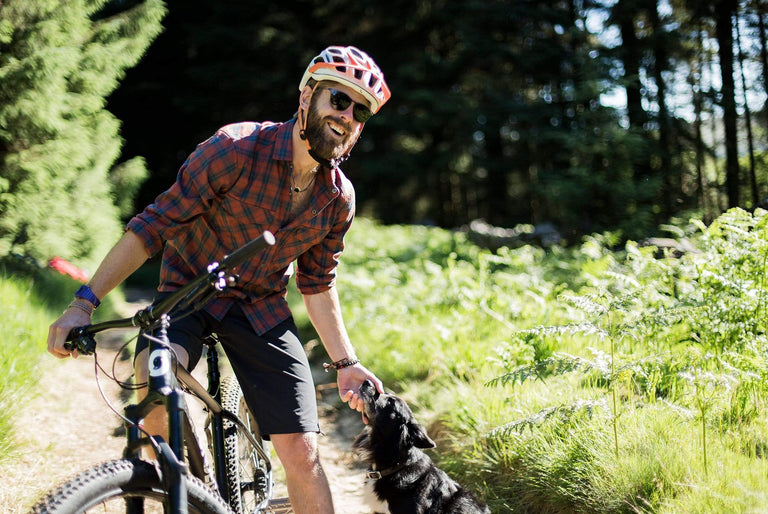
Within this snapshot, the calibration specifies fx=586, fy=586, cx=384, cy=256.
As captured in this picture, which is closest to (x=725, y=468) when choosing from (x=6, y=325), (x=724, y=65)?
(x=6, y=325)

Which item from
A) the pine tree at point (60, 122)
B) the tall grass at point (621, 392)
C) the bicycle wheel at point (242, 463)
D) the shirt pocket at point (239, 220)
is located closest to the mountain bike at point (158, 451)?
the bicycle wheel at point (242, 463)

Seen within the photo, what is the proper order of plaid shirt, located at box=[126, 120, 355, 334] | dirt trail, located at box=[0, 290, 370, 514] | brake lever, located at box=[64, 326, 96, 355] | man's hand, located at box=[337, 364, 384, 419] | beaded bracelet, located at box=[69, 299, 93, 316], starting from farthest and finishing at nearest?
dirt trail, located at box=[0, 290, 370, 514] → man's hand, located at box=[337, 364, 384, 419] → plaid shirt, located at box=[126, 120, 355, 334] → beaded bracelet, located at box=[69, 299, 93, 316] → brake lever, located at box=[64, 326, 96, 355]

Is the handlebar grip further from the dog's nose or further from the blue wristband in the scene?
the dog's nose

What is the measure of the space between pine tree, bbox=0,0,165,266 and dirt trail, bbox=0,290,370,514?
1.65m

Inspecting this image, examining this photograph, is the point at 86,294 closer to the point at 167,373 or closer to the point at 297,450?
the point at 167,373

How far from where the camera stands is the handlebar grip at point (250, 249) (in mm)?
1729

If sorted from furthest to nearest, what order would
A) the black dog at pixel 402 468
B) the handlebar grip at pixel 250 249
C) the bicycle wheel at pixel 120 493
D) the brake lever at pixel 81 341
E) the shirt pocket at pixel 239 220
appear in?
the black dog at pixel 402 468, the shirt pocket at pixel 239 220, the brake lever at pixel 81 341, the handlebar grip at pixel 250 249, the bicycle wheel at pixel 120 493

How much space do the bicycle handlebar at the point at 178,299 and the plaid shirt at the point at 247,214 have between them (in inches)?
20.5

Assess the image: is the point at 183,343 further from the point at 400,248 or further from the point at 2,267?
the point at 400,248

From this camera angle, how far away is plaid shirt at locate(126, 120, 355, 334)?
2.48m

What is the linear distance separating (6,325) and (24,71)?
278 centimetres

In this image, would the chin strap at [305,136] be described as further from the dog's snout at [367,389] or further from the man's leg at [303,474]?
the man's leg at [303,474]

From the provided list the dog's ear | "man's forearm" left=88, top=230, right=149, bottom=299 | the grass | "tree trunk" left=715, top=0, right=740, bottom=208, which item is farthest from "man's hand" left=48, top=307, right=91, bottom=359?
"tree trunk" left=715, top=0, right=740, bottom=208

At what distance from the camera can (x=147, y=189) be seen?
61.2ft
